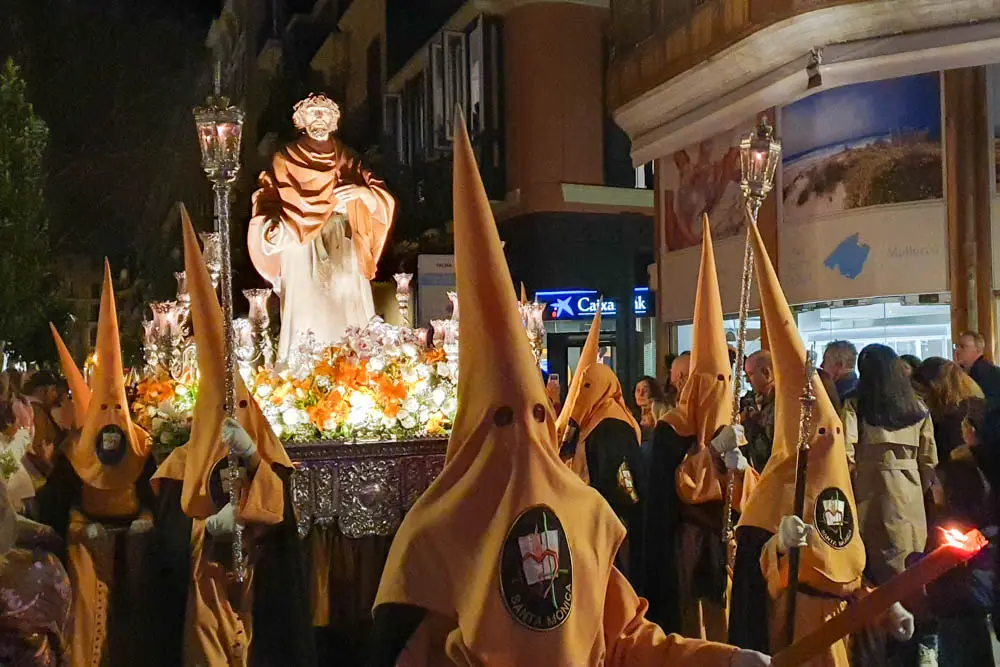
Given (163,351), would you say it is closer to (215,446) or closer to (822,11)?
(215,446)

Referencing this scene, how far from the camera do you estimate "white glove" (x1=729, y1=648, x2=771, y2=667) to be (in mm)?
2447

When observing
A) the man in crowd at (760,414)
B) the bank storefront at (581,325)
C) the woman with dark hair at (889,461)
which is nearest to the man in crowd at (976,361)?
the woman with dark hair at (889,461)

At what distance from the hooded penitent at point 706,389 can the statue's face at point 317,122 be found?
11.3ft

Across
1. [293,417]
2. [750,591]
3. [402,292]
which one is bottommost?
[750,591]

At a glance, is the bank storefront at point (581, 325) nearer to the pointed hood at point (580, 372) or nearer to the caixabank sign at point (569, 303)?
the caixabank sign at point (569, 303)

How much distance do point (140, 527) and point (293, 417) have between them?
3.92ft

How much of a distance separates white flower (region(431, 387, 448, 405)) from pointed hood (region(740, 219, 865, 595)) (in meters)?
3.06

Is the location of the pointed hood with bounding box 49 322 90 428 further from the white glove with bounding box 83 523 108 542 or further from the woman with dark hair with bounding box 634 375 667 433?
the woman with dark hair with bounding box 634 375 667 433

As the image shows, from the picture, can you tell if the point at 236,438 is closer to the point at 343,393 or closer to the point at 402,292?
the point at 343,393

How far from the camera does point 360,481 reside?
6.36 m

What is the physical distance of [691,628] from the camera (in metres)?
5.35

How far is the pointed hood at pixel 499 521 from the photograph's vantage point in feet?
8.01

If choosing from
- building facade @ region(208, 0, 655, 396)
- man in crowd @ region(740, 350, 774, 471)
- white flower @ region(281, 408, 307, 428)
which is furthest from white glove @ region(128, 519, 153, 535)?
building facade @ region(208, 0, 655, 396)

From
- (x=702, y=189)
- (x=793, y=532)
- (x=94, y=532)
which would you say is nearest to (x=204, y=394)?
(x=94, y=532)
